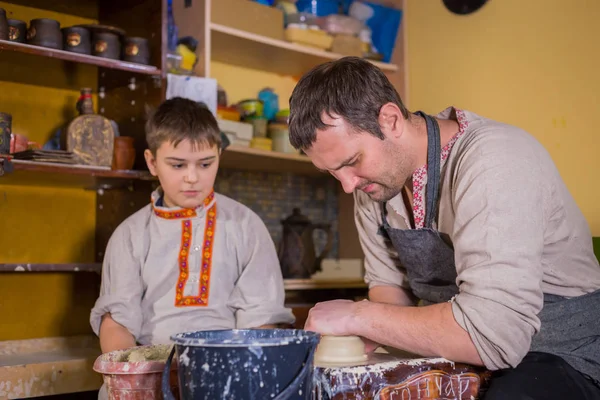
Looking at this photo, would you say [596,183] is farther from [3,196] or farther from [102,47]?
[3,196]

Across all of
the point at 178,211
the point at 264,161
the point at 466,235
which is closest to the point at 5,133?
the point at 178,211

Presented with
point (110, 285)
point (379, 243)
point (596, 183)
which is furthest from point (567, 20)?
point (110, 285)

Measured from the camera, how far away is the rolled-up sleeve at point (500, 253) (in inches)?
54.3

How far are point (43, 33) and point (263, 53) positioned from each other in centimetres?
120

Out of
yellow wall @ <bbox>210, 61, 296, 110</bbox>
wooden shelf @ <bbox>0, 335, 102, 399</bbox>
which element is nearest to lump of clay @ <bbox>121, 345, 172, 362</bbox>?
wooden shelf @ <bbox>0, 335, 102, 399</bbox>

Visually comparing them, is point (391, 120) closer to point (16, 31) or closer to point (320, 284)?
point (16, 31)

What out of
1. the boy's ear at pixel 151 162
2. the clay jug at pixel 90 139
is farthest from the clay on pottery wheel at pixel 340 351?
the clay jug at pixel 90 139

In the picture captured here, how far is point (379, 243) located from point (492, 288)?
631 mm

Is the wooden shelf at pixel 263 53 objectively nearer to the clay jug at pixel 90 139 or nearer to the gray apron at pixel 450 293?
the clay jug at pixel 90 139

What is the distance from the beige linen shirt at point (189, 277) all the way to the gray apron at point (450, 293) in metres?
0.60

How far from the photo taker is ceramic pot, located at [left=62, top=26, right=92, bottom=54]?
2.66 metres

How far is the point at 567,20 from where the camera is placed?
293 centimetres

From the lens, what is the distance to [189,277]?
224 cm

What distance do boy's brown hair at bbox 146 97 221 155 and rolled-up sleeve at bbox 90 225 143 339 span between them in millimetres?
340
